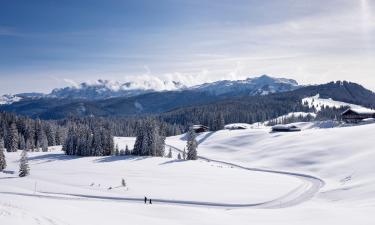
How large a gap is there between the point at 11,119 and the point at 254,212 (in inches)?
5999

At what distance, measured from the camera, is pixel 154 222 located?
3125 cm

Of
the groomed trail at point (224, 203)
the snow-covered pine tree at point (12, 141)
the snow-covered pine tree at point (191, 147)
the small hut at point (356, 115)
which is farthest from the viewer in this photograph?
the small hut at point (356, 115)

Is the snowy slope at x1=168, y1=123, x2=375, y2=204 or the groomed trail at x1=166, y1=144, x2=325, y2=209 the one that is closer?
the groomed trail at x1=166, y1=144, x2=325, y2=209

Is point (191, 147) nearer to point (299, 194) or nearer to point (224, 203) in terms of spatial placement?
point (299, 194)

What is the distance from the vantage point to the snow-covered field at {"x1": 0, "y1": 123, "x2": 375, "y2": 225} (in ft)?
112

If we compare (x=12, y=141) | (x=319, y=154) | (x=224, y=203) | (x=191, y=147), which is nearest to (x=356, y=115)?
(x=319, y=154)

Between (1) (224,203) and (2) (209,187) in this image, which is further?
(2) (209,187)

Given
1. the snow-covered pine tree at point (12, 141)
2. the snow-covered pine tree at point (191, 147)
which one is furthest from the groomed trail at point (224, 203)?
the snow-covered pine tree at point (12, 141)

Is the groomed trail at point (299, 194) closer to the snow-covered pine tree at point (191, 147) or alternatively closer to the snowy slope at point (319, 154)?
the snowy slope at point (319, 154)

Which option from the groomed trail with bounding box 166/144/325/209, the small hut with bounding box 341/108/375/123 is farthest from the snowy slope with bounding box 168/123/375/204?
the small hut with bounding box 341/108/375/123

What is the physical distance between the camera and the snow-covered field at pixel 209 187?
34156 millimetres

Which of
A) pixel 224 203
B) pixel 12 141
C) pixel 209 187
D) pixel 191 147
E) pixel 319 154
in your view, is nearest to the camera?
pixel 224 203

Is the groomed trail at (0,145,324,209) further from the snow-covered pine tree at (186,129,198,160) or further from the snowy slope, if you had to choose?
the snow-covered pine tree at (186,129,198,160)

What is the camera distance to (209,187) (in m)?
62.9
